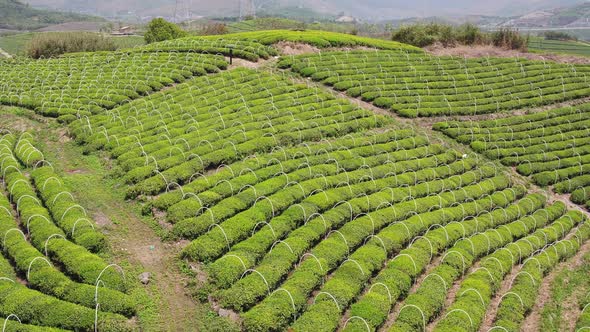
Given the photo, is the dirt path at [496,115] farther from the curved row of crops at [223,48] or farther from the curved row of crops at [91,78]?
the curved row of crops at [91,78]

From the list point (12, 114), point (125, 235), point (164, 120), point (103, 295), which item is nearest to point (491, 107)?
point (164, 120)

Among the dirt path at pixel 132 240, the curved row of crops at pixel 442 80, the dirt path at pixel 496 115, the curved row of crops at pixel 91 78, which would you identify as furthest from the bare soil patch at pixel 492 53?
the dirt path at pixel 132 240

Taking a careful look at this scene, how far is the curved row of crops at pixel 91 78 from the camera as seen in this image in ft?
114

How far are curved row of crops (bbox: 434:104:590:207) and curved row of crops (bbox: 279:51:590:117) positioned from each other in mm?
2468

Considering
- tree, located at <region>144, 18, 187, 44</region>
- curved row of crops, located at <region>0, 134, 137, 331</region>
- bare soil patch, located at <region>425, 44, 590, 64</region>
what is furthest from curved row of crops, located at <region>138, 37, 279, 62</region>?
curved row of crops, located at <region>0, 134, 137, 331</region>

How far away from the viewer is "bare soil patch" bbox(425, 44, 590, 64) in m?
55.3

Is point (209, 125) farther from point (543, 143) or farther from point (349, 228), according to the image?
point (543, 143)

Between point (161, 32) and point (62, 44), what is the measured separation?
13367 mm

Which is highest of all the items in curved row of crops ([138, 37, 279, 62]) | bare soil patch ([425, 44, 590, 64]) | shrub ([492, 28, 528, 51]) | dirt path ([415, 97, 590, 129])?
shrub ([492, 28, 528, 51])

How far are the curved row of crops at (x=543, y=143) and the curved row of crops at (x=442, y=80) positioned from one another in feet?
8.10

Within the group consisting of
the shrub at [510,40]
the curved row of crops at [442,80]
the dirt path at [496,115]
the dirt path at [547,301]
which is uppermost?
the shrub at [510,40]

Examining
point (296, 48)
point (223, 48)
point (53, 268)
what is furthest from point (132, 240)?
point (296, 48)

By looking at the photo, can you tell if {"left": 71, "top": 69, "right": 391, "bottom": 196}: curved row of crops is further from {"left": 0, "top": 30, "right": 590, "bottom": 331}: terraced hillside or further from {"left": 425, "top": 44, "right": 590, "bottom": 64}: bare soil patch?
{"left": 425, "top": 44, "right": 590, "bottom": 64}: bare soil patch

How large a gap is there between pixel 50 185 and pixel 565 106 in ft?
134
